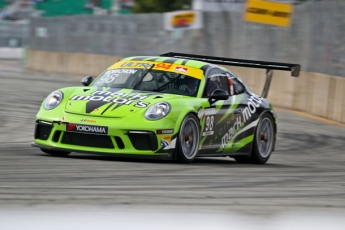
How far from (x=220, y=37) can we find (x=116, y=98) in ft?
59.6

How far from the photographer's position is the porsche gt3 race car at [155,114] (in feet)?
32.4

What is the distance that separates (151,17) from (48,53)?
25.1 ft

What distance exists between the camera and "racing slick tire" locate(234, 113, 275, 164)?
40.2ft

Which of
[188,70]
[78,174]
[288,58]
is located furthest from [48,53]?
[78,174]

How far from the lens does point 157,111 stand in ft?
32.8

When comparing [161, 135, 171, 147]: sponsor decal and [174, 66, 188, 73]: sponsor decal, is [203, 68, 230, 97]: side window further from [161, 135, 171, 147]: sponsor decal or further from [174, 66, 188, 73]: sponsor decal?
[161, 135, 171, 147]: sponsor decal

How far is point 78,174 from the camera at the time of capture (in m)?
8.37

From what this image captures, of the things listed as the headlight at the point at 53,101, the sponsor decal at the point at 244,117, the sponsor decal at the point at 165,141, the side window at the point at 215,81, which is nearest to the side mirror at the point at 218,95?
the side window at the point at 215,81

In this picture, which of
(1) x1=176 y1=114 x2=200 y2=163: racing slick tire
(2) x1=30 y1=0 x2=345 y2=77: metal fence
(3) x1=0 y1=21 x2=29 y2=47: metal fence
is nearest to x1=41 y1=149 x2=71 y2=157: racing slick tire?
(1) x1=176 y1=114 x2=200 y2=163: racing slick tire

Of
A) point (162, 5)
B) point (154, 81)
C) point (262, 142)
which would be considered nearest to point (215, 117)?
point (154, 81)

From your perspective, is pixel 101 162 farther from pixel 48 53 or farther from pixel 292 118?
pixel 48 53

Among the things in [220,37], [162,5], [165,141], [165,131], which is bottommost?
[162,5]

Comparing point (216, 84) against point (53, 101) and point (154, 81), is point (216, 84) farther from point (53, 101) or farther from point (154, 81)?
point (53, 101)

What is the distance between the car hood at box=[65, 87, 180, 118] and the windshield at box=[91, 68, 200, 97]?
25cm
